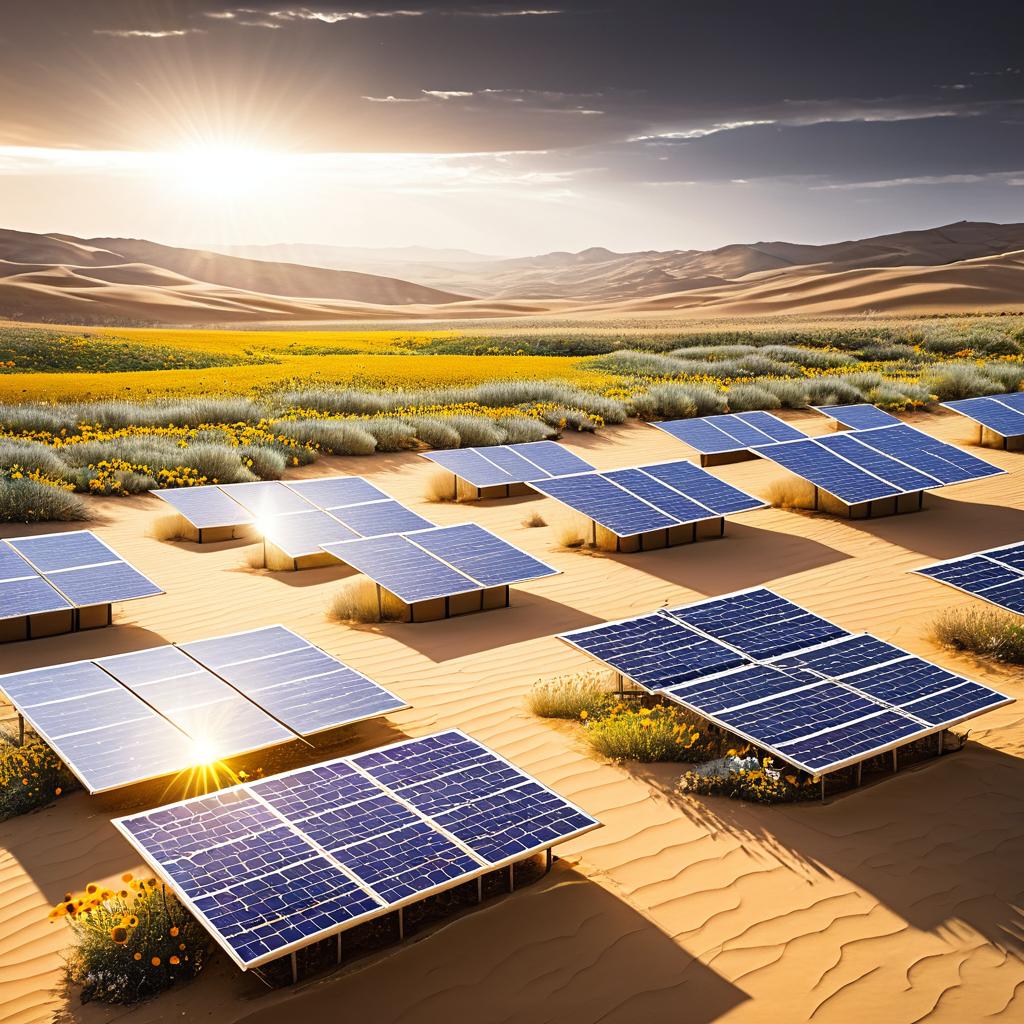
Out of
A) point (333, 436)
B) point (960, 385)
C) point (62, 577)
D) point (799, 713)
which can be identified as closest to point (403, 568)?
point (62, 577)

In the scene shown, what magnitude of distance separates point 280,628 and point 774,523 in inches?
392

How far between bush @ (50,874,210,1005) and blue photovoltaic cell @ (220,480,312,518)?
30.9 feet

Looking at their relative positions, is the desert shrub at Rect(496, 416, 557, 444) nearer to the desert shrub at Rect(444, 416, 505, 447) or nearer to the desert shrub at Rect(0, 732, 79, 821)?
the desert shrub at Rect(444, 416, 505, 447)

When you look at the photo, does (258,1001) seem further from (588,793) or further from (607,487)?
(607,487)

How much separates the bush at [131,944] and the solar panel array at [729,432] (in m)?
15.0

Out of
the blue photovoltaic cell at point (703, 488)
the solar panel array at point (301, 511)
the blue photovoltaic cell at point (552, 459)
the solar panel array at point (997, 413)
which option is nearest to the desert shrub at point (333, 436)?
the blue photovoltaic cell at point (552, 459)

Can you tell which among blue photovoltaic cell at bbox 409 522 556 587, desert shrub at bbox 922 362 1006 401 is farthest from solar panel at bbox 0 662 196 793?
desert shrub at bbox 922 362 1006 401

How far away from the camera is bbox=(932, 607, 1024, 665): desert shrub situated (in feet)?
38.1

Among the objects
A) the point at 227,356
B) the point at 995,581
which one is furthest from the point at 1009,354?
the point at 995,581

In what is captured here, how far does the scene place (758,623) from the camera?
10852 mm

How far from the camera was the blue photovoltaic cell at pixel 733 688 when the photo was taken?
894 centimetres

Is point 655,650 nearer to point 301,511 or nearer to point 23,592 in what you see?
point 23,592

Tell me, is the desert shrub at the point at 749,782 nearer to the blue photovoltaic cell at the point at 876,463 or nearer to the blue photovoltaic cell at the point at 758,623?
the blue photovoltaic cell at the point at 758,623

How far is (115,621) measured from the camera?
13.0 meters
